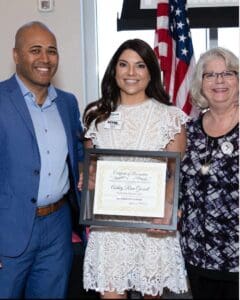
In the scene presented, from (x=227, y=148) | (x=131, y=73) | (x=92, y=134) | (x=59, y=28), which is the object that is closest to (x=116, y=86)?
(x=131, y=73)

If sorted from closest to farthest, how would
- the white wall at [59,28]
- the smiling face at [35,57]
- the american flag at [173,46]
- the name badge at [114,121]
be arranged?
the name badge at [114,121], the smiling face at [35,57], the american flag at [173,46], the white wall at [59,28]

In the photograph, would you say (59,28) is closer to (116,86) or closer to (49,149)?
(116,86)

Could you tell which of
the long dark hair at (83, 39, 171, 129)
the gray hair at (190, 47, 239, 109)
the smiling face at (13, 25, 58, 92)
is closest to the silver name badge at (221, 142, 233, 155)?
the gray hair at (190, 47, 239, 109)

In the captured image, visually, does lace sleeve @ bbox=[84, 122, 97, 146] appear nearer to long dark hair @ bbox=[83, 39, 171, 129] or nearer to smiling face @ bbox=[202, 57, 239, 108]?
long dark hair @ bbox=[83, 39, 171, 129]

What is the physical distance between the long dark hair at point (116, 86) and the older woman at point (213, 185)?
0.21 metres

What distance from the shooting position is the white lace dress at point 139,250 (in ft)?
7.33

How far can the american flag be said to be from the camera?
336cm

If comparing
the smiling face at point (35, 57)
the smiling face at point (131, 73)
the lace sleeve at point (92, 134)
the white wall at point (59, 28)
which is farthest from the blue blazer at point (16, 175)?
the white wall at point (59, 28)

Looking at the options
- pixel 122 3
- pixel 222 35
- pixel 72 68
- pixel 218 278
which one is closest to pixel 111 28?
pixel 122 3

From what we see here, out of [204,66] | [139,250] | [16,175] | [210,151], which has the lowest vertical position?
[139,250]

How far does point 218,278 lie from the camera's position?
2.15 metres

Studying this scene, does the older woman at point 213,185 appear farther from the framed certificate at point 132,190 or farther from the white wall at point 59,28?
the white wall at point 59,28

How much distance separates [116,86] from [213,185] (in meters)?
0.77

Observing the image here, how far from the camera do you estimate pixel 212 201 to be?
6.92 ft
